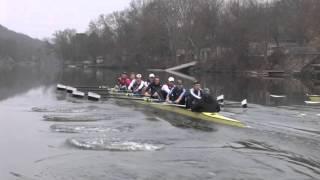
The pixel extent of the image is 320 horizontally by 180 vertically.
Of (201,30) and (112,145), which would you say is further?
(201,30)

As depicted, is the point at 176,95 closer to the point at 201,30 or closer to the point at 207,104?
the point at 207,104

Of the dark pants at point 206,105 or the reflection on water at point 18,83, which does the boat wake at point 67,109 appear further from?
the reflection on water at point 18,83

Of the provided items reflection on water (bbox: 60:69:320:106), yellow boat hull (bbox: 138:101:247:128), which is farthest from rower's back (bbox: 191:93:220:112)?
reflection on water (bbox: 60:69:320:106)

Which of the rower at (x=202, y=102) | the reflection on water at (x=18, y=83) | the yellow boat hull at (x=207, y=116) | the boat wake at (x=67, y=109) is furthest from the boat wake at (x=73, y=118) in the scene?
the reflection on water at (x=18, y=83)

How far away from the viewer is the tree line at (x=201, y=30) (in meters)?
81.4

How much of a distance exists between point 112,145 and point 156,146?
1.40 meters

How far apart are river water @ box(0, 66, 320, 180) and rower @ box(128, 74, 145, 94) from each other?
17.8 ft

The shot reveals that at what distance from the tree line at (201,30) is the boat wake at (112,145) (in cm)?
5558

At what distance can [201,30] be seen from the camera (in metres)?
93.7

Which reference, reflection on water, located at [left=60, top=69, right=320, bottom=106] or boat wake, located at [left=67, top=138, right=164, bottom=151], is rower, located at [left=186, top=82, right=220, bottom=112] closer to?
boat wake, located at [left=67, top=138, right=164, bottom=151]

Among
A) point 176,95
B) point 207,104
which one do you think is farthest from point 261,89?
point 207,104

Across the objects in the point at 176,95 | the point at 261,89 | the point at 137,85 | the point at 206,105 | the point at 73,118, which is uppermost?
the point at 137,85

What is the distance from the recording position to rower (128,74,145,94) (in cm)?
3081

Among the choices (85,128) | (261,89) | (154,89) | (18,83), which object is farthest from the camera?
(18,83)
